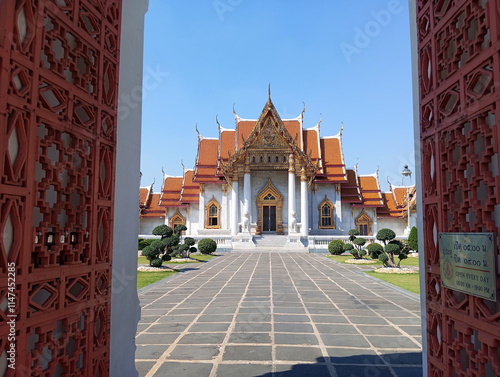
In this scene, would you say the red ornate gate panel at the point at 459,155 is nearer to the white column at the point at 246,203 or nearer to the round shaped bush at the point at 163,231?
the round shaped bush at the point at 163,231

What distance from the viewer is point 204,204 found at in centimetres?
3269

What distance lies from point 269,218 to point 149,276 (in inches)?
726

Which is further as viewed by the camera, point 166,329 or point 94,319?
point 166,329

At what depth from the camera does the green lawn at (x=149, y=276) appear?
40.2ft

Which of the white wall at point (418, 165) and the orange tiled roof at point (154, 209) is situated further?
the orange tiled roof at point (154, 209)

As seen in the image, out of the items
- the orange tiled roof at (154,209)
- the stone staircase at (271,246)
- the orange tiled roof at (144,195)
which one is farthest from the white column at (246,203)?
the orange tiled roof at (144,195)

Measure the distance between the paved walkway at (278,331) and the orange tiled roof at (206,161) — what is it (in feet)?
71.5

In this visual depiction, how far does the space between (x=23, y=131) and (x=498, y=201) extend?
3.03 m

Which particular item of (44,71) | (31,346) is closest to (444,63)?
(44,71)

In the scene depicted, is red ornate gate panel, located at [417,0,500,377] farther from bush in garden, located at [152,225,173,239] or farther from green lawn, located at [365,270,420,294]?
bush in garden, located at [152,225,173,239]

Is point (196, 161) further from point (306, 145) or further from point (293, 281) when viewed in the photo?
point (293, 281)

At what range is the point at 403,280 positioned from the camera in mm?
12539

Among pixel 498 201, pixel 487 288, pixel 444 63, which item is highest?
pixel 444 63

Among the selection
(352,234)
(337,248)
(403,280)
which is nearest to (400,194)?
(352,234)
